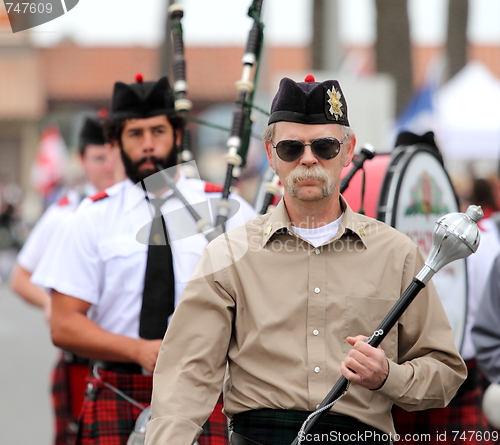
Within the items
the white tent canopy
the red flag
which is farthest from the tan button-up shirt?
the red flag

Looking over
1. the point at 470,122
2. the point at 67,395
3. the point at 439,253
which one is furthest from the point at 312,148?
the point at 470,122

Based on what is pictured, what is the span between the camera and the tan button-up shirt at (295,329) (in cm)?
246

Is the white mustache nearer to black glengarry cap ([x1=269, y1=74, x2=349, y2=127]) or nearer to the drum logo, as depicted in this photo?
black glengarry cap ([x1=269, y1=74, x2=349, y2=127])

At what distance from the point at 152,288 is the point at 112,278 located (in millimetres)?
179

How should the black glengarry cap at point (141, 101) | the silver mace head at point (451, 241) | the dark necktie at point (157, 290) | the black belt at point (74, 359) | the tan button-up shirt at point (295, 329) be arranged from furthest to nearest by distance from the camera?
the black belt at point (74, 359) → the black glengarry cap at point (141, 101) → the dark necktie at point (157, 290) → the tan button-up shirt at point (295, 329) → the silver mace head at point (451, 241)

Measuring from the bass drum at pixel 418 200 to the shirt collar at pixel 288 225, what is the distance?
78 centimetres

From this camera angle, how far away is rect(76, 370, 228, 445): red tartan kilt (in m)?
3.47

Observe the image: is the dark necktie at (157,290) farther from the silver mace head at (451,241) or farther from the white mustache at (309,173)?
the silver mace head at (451,241)

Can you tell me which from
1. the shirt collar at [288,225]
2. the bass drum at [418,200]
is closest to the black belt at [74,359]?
the bass drum at [418,200]

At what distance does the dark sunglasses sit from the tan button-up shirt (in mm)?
205

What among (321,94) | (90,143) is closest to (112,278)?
(321,94)

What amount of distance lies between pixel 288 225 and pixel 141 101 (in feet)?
4.36

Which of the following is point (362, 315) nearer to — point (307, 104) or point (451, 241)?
point (451, 241)

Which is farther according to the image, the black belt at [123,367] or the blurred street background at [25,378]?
the blurred street background at [25,378]
